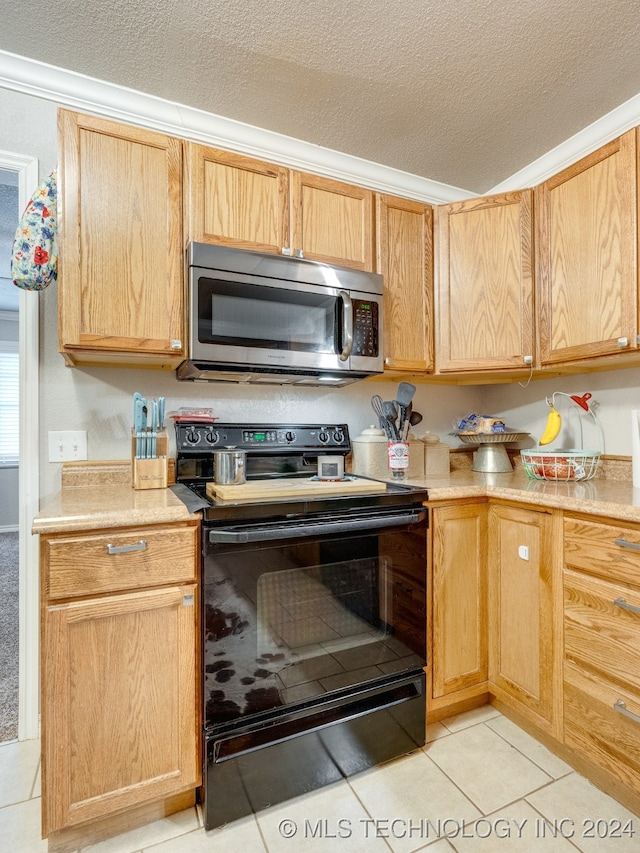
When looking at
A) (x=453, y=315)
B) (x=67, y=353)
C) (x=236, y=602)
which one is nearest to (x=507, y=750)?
(x=236, y=602)

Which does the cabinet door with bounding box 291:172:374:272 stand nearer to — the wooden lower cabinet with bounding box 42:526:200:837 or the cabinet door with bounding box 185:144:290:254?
the cabinet door with bounding box 185:144:290:254

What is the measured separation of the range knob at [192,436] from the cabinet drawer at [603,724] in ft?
5.06

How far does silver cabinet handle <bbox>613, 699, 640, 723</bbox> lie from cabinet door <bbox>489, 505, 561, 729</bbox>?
0.20m

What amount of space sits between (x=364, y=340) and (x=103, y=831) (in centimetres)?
181

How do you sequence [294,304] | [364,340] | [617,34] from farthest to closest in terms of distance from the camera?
[364,340] < [294,304] < [617,34]

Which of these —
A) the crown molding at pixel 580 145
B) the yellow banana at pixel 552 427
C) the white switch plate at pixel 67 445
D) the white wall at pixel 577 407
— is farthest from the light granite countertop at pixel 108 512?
the crown molding at pixel 580 145

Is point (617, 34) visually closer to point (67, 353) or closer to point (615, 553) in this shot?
point (615, 553)

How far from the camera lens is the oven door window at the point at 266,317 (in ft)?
5.31

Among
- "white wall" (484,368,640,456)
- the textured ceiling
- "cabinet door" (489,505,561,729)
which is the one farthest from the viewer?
"white wall" (484,368,640,456)

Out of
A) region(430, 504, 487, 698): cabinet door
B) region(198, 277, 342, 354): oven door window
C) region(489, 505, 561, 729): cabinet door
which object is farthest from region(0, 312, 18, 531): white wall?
region(489, 505, 561, 729): cabinet door

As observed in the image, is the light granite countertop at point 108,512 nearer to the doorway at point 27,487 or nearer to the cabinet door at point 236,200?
the doorway at point 27,487

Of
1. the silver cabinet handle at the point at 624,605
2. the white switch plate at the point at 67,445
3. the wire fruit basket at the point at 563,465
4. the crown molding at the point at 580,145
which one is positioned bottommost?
the silver cabinet handle at the point at 624,605

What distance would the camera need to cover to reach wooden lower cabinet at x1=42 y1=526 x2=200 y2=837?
117cm

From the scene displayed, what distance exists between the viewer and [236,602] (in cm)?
133
